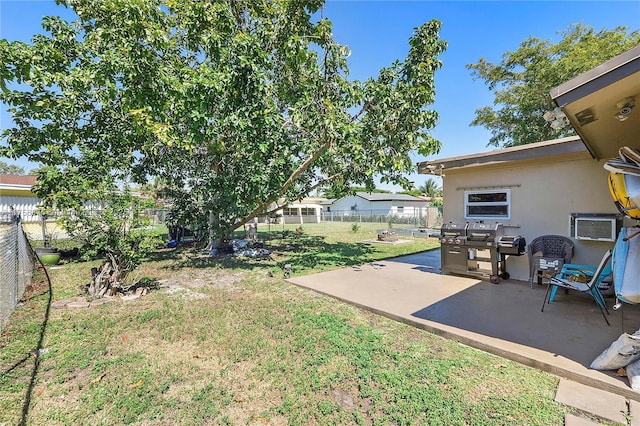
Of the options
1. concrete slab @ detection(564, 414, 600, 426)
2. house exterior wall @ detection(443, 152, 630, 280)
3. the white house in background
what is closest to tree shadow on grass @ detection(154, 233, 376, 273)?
house exterior wall @ detection(443, 152, 630, 280)

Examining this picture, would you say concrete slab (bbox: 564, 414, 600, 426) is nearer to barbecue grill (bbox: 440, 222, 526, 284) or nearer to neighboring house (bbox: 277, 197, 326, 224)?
barbecue grill (bbox: 440, 222, 526, 284)

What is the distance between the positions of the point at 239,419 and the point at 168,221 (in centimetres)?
1017

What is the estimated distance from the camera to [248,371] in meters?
2.77

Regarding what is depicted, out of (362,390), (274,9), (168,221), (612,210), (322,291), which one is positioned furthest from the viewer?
(168,221)

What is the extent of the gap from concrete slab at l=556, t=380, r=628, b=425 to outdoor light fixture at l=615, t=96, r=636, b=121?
113 inches

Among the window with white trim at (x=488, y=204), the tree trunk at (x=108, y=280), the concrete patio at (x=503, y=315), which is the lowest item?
the concrete patio at (x=503, y=315)

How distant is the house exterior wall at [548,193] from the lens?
5055 millimetres

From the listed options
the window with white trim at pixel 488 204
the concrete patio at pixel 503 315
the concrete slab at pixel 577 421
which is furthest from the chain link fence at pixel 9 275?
the window with white trim at pixel 488 204

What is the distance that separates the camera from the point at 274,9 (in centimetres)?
734

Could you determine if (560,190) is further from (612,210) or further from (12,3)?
(12,3)

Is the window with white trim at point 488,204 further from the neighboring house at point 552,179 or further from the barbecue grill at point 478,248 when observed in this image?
the barbecue grill at point 478,248

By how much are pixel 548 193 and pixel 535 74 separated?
516 inches

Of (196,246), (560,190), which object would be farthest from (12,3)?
(560,190)

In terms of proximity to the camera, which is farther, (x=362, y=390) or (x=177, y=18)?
(x=177, y=18)
